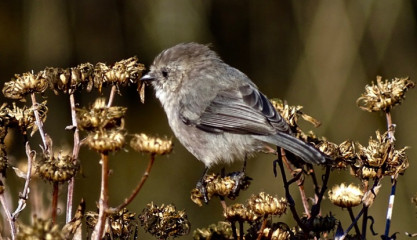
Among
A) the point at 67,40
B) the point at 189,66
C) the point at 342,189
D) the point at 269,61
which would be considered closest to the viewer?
the point at 342,189

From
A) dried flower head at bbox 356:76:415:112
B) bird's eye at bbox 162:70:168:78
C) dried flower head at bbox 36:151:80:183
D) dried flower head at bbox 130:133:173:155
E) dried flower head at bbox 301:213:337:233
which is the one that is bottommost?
dried flower head at bbox 301:213:337:233

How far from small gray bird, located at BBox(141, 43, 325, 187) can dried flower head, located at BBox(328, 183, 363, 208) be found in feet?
2.78

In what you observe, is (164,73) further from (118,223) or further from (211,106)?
(118,223)

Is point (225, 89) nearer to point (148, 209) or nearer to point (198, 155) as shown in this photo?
point (198, 155)

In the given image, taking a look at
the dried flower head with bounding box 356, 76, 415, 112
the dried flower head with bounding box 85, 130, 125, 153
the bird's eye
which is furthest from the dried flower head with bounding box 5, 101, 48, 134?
the bird's eye

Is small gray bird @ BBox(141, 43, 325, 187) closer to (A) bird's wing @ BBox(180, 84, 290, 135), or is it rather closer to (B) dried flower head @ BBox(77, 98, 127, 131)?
(A) bird's wing @ BBox(180, 84, 290, 135)

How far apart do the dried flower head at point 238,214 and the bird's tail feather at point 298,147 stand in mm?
294

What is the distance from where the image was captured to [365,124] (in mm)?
5293

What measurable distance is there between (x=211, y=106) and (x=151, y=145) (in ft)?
5.08

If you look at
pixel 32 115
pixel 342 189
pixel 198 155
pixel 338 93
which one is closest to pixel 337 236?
pixel 342 189

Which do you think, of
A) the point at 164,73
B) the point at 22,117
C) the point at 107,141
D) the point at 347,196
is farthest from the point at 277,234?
the point at 164,73

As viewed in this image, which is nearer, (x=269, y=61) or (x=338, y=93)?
(x=338, y=93)

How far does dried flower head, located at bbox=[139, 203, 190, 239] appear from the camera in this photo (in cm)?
204

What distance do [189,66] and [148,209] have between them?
1709mm
